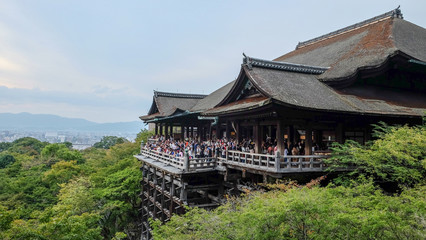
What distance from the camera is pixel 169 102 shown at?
31.9 metres

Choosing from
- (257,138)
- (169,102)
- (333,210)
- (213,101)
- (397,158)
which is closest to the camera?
(333,210)

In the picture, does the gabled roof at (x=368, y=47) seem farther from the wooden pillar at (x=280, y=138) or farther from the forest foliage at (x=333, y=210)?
the wooden pillar at (x=280, y=138)

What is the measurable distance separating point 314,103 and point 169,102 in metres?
21.1

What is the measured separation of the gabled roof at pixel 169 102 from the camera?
1203 inches

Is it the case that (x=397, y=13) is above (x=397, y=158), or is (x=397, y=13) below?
above

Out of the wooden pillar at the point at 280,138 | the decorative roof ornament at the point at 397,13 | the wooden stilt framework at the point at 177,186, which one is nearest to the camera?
the wooden pillar at the point at 280,138

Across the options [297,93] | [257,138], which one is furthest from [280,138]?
[297,93]

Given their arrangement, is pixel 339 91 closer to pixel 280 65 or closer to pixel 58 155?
pixel 280 65

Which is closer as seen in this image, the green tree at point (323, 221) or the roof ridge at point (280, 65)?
→ the green tree at point (323, 221)

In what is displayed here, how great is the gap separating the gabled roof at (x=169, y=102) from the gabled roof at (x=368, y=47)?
12.8 m

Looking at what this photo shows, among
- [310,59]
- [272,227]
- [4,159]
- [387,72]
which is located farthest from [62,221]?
[4,159]

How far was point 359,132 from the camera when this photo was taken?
50.8 feet

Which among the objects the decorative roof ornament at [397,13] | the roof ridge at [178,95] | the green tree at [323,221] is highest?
the decorative roof ornament at [397,13]

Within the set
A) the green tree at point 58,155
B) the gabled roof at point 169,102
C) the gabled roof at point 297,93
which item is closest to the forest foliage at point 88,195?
the green tree at point 58,155
